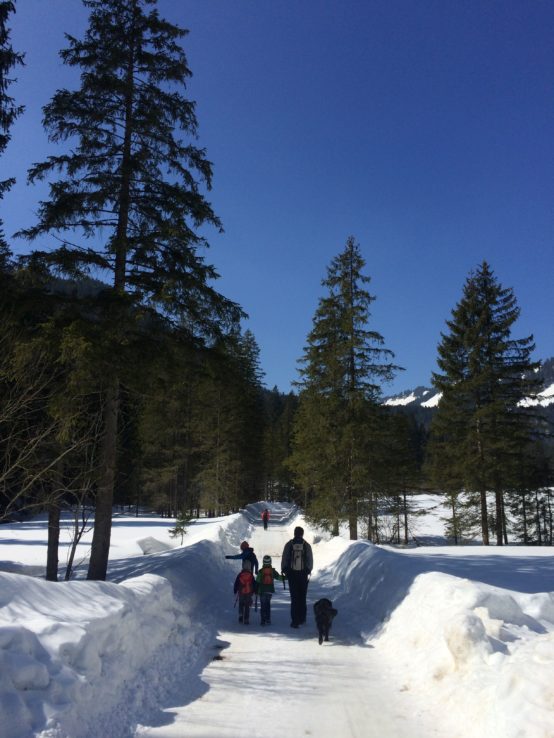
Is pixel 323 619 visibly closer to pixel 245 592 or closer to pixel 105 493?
pixel 245 592

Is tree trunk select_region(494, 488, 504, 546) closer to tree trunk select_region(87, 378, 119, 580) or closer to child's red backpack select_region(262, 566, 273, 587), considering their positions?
child's red backpack select_region(262, 566, 273, 587)

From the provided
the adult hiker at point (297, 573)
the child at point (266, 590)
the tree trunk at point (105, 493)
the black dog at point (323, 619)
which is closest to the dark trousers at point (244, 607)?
the child at point (266, 590)

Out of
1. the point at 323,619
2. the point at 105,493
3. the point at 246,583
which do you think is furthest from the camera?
the point at 105,493

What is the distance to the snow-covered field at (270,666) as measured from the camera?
175 inches

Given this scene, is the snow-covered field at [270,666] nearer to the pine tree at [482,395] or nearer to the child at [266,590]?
the child at [266,590]

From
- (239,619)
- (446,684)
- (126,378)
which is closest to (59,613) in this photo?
(446,684)

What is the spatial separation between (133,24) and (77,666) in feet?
43.7

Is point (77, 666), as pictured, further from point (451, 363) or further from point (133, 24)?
point (451, 363)

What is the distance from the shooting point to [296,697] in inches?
232

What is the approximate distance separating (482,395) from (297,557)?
1737 cm

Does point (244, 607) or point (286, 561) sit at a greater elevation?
point (286, 561)

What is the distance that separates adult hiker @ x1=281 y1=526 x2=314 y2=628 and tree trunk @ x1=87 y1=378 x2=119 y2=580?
374 centimetres

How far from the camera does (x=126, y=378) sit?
983 centimetres

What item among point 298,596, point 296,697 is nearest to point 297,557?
point 298,596
